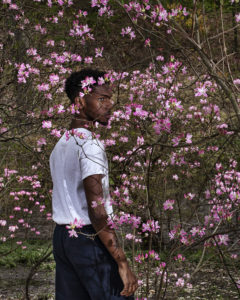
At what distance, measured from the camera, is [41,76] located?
6.09 meters

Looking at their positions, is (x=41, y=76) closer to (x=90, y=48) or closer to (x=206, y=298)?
(x=90, y=48)

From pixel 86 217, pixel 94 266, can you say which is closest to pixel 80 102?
pixel 86 217

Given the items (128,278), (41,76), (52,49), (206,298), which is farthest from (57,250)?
(52,49)

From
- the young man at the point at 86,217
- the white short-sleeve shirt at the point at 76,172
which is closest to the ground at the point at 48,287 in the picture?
the young man at the point at 86,217

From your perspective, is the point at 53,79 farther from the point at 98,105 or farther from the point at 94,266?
the point at 94,266

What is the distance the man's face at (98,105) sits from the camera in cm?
221

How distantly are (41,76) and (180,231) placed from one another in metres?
4.01

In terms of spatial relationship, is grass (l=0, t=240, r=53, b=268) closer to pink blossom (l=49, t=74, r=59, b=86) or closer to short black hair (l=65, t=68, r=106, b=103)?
pink blossom (l=49, t=74, r=59, b=86)

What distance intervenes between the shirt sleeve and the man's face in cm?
20

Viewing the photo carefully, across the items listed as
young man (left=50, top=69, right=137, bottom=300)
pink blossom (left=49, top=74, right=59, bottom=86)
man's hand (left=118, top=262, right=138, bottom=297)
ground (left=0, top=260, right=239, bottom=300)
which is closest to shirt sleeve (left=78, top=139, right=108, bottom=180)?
young man (left=50, top=69, right=137, bottom=300)

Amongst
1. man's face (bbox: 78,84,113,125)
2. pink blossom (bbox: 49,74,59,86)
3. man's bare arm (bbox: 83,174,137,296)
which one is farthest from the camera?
pink blossom (bbox: 49,74,59,86)

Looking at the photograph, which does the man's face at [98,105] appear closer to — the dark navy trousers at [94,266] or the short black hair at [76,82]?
the short black hair at [76,82]

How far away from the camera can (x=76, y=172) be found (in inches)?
82.1

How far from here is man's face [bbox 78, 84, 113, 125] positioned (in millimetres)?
2213
